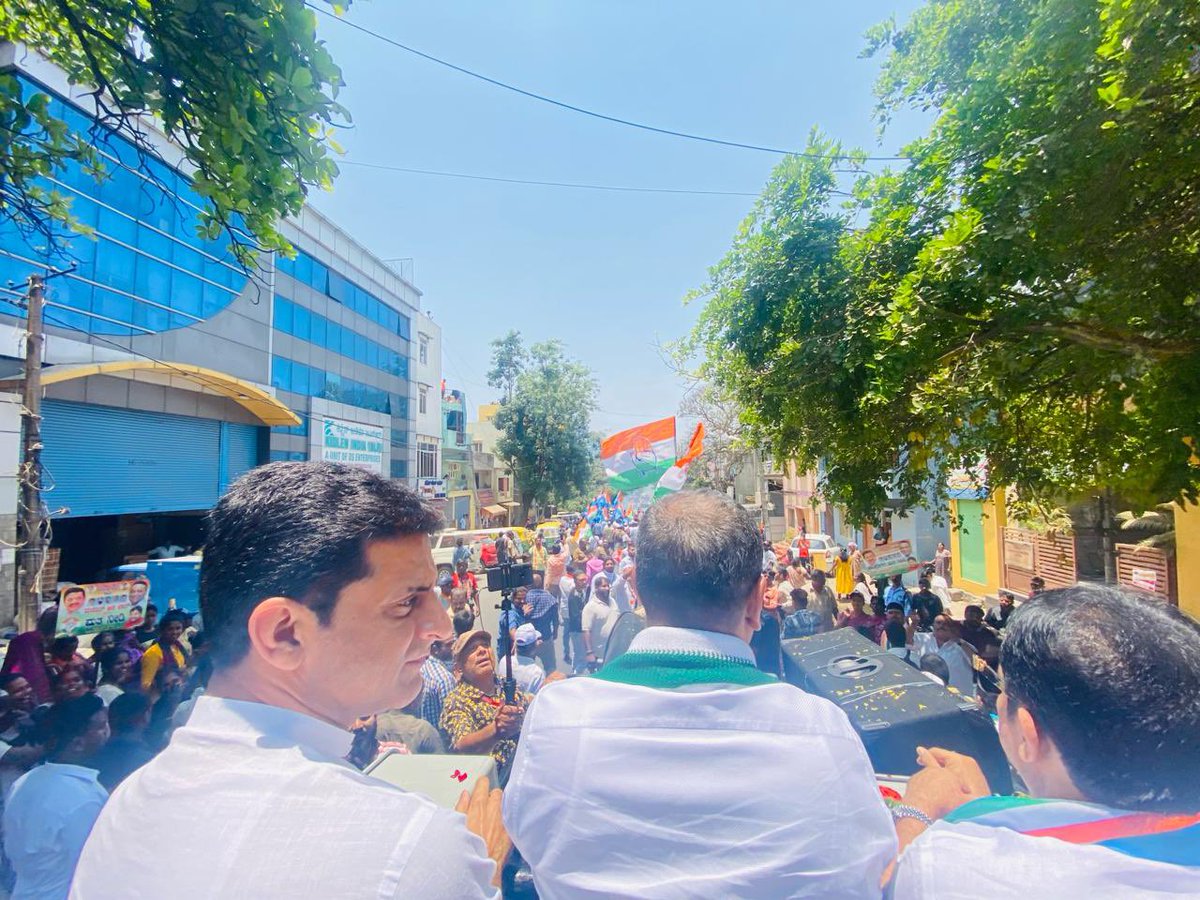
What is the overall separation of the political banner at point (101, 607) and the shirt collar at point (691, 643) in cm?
851

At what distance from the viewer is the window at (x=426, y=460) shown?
32625mm

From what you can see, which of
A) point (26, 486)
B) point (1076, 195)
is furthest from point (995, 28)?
point (26, 486)

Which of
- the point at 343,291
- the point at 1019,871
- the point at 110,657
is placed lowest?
the point at 110,657

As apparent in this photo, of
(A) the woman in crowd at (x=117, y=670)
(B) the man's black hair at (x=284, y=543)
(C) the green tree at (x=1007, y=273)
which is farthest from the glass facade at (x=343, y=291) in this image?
(B) the man's black hair at (x=284, y=543)

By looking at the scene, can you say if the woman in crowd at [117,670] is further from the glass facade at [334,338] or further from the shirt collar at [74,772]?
the glass facade at [334,338]

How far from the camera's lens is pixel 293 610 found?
1052mm

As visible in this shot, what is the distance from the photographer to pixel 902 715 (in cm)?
241

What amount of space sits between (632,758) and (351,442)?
2687cm

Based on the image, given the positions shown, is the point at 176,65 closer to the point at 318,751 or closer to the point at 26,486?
the point at 318,751

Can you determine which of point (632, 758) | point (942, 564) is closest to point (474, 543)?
point (942, 564)

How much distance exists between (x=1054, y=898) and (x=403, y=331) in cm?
3393

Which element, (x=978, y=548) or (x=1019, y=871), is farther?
(x=978, y=548)

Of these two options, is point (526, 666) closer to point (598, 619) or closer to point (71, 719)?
point (598, 619)

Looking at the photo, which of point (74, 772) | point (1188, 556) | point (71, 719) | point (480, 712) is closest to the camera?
point (74, 772)
